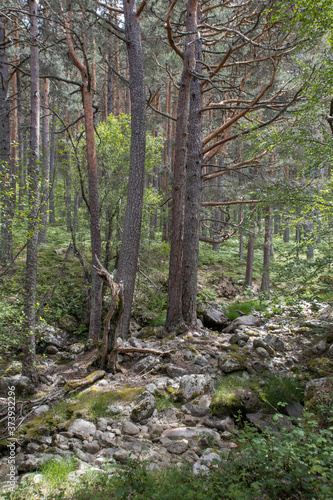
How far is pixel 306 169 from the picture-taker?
17.4ft

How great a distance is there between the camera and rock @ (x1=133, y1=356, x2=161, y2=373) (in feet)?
18.7

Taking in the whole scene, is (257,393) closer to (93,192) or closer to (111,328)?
(111,328)

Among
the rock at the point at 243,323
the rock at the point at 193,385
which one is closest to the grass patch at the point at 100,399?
the rock at the point at 193,385

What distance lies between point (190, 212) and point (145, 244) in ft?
9.84

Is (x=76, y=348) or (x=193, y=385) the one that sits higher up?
(x=193, y=385)

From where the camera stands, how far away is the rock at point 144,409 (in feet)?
13.4

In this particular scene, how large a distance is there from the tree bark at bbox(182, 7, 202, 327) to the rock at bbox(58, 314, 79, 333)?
358 centimetres

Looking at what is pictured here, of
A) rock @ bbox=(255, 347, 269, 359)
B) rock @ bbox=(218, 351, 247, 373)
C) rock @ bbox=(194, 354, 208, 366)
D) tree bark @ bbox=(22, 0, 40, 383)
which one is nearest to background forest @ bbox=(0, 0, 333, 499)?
tree bark @ bbox=(22, 0, 40, 383)

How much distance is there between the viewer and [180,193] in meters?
7.33

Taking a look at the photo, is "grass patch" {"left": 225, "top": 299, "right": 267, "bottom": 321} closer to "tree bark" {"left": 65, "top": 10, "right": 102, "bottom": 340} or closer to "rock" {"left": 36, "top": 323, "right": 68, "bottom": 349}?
"tree bark" {"left": 65, "top": 10, "right": 102, "bottom": 340}

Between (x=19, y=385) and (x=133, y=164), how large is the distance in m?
5.02

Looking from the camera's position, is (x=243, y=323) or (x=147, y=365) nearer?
(x=147, y=365)

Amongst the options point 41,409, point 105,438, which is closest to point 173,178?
point 41,409

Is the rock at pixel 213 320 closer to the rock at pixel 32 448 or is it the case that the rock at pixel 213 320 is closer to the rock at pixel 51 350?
the rock at pixel 51 350
